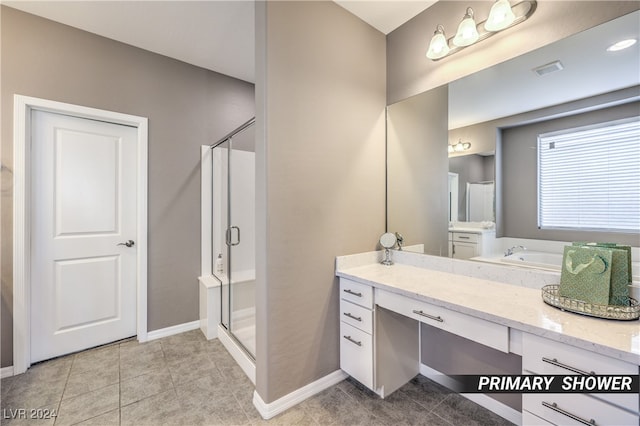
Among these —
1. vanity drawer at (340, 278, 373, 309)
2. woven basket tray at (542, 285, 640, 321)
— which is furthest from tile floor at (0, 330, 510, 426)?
woven basket tray at (542, 285, 640, 321)

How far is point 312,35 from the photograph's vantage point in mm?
1715

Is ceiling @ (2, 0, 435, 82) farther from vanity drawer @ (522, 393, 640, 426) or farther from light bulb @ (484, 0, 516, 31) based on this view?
vanity drawer @ (522, 393, 640, 426)

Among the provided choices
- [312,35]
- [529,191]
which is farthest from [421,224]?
[312,35]

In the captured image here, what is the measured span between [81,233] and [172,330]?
3.86 ft

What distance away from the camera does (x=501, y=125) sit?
5.31ft

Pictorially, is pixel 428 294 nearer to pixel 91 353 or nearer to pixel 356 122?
pixel 356 122

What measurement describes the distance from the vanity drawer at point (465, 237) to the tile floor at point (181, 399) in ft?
3.31

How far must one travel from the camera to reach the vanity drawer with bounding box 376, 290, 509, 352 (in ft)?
3.67

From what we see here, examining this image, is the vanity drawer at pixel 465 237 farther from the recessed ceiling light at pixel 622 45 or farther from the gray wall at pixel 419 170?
the recessed ceiling light at pixel 622 45

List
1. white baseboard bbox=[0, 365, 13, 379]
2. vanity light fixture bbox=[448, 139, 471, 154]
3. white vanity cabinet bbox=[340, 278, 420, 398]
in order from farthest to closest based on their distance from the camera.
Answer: white baseboard bbox=[0, 365, 13, 379] → vanity light fixture bbox=[448, 139, 471, 154] → white vanity cabinet bbox=[340, 278, 420, 398]

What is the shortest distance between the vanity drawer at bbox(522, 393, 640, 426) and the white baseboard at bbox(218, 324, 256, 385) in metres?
1.59

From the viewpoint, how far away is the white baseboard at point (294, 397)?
5.10ft

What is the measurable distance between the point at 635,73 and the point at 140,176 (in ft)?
10.8

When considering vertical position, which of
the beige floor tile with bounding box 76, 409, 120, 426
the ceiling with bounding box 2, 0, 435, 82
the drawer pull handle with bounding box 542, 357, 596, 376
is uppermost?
the ceiling with bounding box 2, 0, 435, 82
